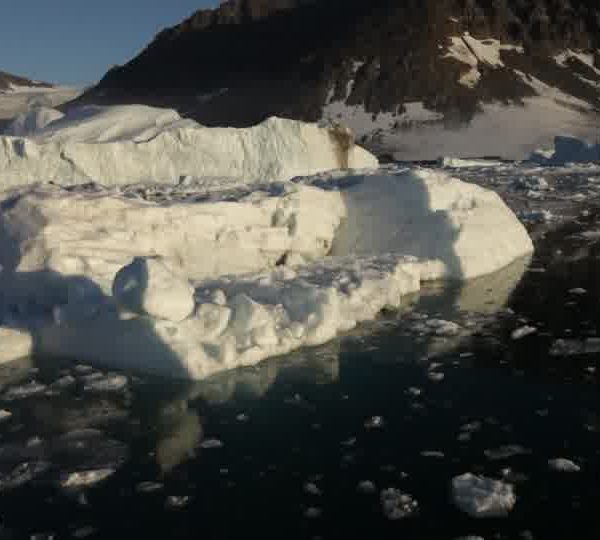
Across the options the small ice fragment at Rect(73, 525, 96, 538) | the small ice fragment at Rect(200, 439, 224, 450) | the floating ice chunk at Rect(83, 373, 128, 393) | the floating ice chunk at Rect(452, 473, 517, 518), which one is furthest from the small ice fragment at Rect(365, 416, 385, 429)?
the floating ice chunk at Rect(83, 373, 128, 393)

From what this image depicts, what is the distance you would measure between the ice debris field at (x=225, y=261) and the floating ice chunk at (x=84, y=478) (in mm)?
1802

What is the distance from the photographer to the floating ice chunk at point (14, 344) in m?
7.30

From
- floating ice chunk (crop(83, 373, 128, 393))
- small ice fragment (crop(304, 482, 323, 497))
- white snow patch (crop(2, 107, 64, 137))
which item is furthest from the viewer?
white snow patch (crop(2, 107, 64, 137))

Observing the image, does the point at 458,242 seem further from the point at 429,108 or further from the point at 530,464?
the point at 429,108

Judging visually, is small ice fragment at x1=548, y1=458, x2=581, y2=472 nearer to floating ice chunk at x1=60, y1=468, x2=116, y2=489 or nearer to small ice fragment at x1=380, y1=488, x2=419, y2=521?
small ice fragment at x1=380, y1=488, x2=419, y2=521

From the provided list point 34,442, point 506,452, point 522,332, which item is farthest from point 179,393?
point 522,332

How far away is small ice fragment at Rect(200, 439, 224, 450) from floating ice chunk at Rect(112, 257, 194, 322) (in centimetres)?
190

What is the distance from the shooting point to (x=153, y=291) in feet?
22.5

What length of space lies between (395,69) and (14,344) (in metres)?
64.0

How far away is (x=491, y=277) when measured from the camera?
10.8 meters

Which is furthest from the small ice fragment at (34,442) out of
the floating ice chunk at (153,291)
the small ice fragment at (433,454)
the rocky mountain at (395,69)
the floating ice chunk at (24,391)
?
the rocky mountain at (395,69)

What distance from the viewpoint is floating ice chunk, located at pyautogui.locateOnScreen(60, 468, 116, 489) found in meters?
4.75

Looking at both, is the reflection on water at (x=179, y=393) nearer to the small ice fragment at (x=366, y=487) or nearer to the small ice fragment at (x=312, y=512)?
the small ice fragment at (x=312, y=512)

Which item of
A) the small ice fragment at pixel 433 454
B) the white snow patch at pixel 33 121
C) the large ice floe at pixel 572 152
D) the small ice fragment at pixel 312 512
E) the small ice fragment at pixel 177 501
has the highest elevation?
the white snow patch at pixel 33 121
